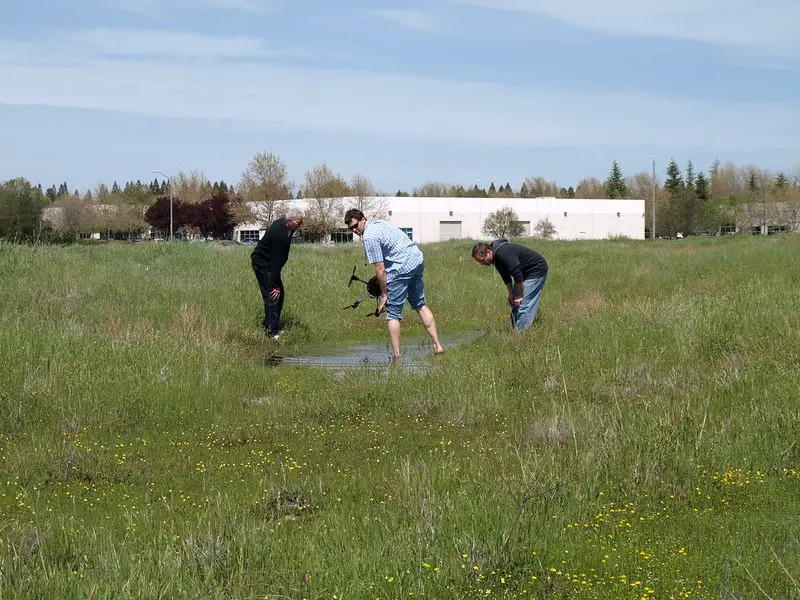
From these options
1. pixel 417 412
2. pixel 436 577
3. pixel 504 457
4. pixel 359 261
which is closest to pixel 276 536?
pixel 436 577

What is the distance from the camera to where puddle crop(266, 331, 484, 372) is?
36.7ft

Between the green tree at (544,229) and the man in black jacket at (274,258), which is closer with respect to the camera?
the man in black jacket at (274,258)

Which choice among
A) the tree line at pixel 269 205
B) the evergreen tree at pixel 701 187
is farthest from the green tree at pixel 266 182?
the evergreen tree at pixel 701 187

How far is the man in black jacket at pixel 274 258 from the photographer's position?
45.0 ft

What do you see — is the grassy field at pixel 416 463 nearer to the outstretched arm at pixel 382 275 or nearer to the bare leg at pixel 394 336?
the bare leg at pixel 394 336

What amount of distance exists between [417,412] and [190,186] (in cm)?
12564

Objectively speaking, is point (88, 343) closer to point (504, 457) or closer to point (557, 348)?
point (557, 348)

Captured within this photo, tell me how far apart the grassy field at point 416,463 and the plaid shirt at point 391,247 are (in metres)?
1.48

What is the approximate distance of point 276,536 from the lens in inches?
194

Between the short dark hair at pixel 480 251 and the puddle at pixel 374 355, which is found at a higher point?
the short dark hair at pixel 480 251

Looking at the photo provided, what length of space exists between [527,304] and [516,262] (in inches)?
32.8

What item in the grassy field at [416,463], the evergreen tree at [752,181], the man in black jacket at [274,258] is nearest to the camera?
the grassy field at [416,463]

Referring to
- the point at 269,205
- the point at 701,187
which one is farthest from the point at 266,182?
the point at 701,187

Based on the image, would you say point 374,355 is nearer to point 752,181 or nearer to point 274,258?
point 274,258
